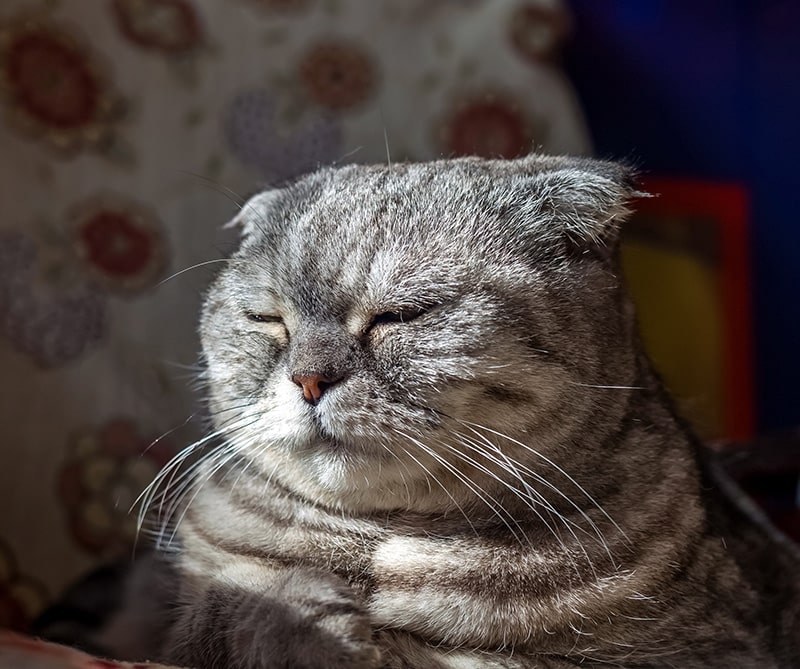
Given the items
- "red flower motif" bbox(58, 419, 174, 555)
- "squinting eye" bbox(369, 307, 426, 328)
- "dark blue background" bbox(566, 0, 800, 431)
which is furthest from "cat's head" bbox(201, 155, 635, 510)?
"dark blue background" bbox(566, 0, 800, 431)

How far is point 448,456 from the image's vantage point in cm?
71

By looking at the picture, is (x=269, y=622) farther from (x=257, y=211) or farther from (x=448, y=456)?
(x=257, y=211)

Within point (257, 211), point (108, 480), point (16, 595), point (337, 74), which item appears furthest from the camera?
point (337, 74)

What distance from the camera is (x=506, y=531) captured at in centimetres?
75

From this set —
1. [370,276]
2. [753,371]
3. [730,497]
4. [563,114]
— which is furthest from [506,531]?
[753,371]

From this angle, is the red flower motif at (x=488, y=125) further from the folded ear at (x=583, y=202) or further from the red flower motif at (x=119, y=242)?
the folded ear at (x=583, y=202)

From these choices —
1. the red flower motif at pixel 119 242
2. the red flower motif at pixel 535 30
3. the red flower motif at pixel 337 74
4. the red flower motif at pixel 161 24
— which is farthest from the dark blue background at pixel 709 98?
the red flower motif at pixel 119 242

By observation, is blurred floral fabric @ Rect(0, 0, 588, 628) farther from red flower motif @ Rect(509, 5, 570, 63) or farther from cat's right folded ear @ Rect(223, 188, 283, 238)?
cat's right folded ear @ Rect(223, 188, 283, 238)

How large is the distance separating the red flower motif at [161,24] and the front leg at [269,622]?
101 centimetres

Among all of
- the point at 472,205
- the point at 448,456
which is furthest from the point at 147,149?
the point at 448,456

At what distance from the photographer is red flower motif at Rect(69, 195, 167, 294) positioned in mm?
1401

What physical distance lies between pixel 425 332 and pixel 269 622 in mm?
272

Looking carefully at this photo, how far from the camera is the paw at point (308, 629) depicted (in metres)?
0.65

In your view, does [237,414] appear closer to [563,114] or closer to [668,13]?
[563,114]
